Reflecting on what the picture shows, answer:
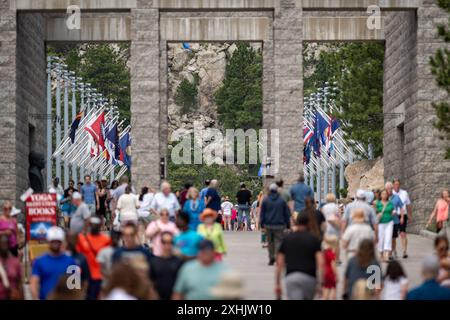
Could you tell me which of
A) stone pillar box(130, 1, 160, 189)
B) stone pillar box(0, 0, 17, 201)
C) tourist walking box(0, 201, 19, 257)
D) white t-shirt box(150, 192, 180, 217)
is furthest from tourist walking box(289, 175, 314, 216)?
stone pillar box(0, 0, 17, 201)

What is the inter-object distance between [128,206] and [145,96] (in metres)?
12.0

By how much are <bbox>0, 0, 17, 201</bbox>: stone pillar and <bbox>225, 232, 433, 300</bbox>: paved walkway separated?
687 centimetres

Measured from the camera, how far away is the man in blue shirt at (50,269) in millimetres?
17781

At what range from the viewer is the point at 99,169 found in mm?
93250

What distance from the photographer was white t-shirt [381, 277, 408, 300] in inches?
712

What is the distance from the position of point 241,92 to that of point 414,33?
10415 centimetres

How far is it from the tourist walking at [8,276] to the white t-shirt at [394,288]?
15.5 feet

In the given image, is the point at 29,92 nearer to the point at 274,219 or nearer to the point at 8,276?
the point at 274,219

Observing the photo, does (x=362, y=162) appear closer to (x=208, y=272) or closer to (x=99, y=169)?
(x=99, y=169)

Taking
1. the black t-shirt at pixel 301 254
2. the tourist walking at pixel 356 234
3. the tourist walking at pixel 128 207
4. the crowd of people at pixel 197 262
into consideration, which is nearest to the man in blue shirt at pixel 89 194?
the tourist walking at pixel 128 207

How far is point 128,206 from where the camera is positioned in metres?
30.5

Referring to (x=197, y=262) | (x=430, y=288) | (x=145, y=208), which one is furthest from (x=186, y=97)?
(x=197, y=262)

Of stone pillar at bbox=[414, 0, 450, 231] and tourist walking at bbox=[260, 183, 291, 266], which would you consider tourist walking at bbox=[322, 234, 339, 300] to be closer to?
tourist walking at bbox=[260, 183, 291, 266]

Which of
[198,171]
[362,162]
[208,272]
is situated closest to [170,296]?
[208,272]
